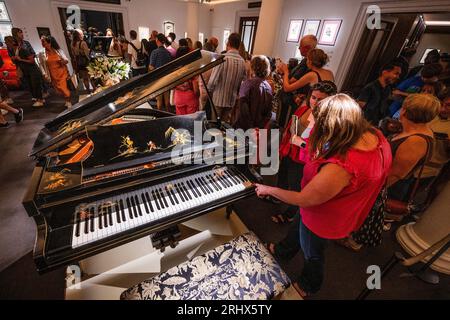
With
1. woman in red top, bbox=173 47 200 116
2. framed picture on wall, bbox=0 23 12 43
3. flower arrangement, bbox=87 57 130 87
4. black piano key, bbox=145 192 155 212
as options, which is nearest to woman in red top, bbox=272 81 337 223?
black piano key, bbox=145 192 155 212

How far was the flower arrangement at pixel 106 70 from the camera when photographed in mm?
3203

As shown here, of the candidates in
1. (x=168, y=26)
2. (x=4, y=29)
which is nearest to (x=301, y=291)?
(x=4, y=29)

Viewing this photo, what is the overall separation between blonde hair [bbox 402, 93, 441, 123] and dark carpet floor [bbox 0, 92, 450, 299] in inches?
61.8

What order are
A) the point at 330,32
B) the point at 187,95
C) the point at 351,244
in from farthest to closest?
the point at 330,32, the point at 187,95, the point at 351,244

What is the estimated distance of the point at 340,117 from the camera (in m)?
1.12

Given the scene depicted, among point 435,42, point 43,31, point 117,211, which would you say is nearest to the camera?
Result: point 117,211

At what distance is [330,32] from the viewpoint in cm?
514

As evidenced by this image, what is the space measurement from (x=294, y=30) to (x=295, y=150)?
554 centimetres

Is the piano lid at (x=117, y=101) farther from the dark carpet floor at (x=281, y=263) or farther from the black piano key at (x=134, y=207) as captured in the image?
the dark carpet floor at (x=281, y=263)

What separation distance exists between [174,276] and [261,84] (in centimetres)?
233

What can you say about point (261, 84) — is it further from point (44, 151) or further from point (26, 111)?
point (26, 111)

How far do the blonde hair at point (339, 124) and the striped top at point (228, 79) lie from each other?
2459 millimetres

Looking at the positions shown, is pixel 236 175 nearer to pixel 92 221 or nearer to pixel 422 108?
pixel 92 221

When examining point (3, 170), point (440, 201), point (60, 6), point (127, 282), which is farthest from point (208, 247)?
point (60, 6)
